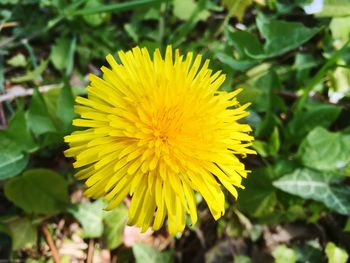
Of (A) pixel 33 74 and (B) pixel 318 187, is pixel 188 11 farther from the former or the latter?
(B) pixel 318 187

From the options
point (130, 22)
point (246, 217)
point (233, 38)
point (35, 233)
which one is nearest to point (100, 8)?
point (130, 22)

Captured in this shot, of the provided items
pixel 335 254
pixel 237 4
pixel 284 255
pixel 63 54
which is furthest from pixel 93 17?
pixel 335 254

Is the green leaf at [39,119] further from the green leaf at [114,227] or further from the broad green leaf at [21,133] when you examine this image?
the green leaf at [114,227]

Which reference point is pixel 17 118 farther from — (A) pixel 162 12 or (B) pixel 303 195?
(B) pixel 303 195

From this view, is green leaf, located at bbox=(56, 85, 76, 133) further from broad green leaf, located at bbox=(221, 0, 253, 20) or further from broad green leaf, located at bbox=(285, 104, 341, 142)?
broad green leaf, located at bbox=(285, 104, 341, 142)

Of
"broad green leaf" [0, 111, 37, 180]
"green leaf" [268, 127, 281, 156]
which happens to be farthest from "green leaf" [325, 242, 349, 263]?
"broad green leaf" [0, 111, 37, 180]

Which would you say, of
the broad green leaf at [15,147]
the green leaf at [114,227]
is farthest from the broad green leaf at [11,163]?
the green leaf at [114,227]
